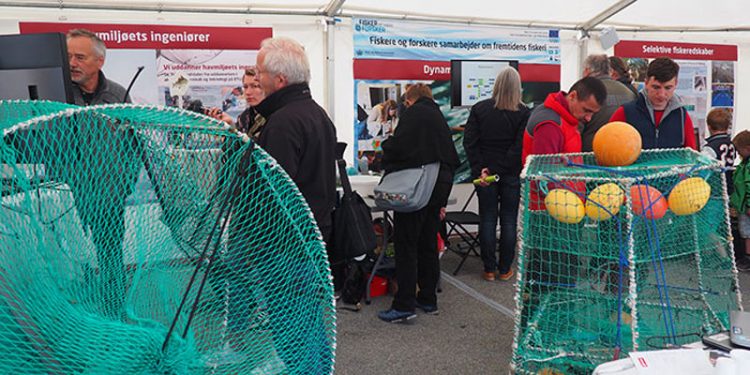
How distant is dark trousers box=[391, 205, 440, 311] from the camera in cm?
360

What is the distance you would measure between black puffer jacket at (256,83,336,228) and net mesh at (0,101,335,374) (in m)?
1.02

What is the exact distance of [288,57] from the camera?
239 cm

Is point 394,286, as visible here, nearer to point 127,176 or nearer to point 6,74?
point 6,74

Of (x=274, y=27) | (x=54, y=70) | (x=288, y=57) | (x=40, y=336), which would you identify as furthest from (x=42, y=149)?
(x=274, y=27)

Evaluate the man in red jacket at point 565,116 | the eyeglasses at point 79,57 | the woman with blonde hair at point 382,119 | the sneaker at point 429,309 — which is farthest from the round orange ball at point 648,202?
the woman with blonde hair at point 382,119

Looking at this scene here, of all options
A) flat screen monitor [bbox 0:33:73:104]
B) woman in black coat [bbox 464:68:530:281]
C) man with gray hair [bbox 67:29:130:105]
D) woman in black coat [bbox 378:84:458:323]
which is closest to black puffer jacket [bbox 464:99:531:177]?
woman in black coat [bbox 464:68:530:281]

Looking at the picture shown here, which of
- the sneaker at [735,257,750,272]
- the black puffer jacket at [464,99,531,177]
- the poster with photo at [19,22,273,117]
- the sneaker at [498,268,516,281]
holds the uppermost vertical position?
the poster with photo at [19,22,273,117]

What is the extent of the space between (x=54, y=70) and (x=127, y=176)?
41.6 inches

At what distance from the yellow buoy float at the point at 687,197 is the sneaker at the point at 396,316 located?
1.79 meters

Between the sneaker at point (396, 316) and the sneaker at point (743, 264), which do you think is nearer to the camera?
the sneaker at point (396, 316)

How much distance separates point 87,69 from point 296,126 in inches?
41.4

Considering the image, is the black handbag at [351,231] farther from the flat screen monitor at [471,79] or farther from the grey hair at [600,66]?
the flat screen monitor at [471,79]

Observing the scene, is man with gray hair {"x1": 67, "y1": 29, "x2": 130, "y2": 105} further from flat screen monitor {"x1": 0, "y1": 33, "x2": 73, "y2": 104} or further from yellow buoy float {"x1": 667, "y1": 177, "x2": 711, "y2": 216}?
yellow buoy float {"x1": 667, "y1": 177, "x2": 711, "y2": 216}

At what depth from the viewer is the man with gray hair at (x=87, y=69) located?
2594 mm
